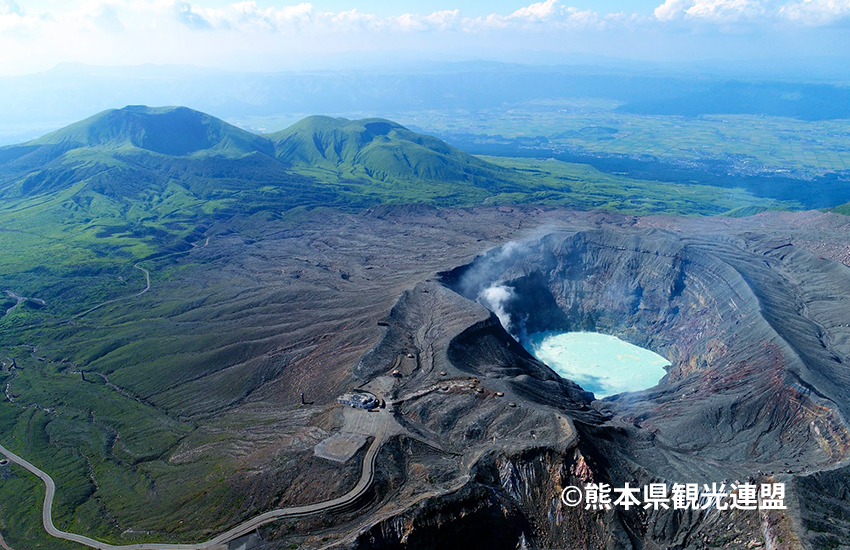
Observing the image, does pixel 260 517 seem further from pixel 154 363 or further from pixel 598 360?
pixel 598 360

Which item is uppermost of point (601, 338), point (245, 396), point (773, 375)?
point (773, 375)

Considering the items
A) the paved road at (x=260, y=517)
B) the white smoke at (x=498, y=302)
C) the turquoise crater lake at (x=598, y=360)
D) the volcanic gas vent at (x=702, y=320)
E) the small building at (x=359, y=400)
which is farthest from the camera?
the white smoke at (x=498, y=302)

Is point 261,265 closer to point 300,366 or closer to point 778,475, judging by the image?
point 300,366

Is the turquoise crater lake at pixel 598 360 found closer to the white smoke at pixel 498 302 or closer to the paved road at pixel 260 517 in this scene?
the white smoke at pixel 498 302

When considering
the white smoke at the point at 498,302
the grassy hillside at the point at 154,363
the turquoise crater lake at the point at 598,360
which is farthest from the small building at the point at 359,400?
the white smoke at the point at 498,302

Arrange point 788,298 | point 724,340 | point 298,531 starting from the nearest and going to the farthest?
point 298,531
point 724,340
point 788,298

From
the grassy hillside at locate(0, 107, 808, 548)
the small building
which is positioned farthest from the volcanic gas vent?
the grassy hillside at locate(0, 107, 808, 548)

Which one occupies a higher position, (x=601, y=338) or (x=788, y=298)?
(x=788, y=298)

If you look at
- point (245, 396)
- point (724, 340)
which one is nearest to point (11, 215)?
point (245, 396)
